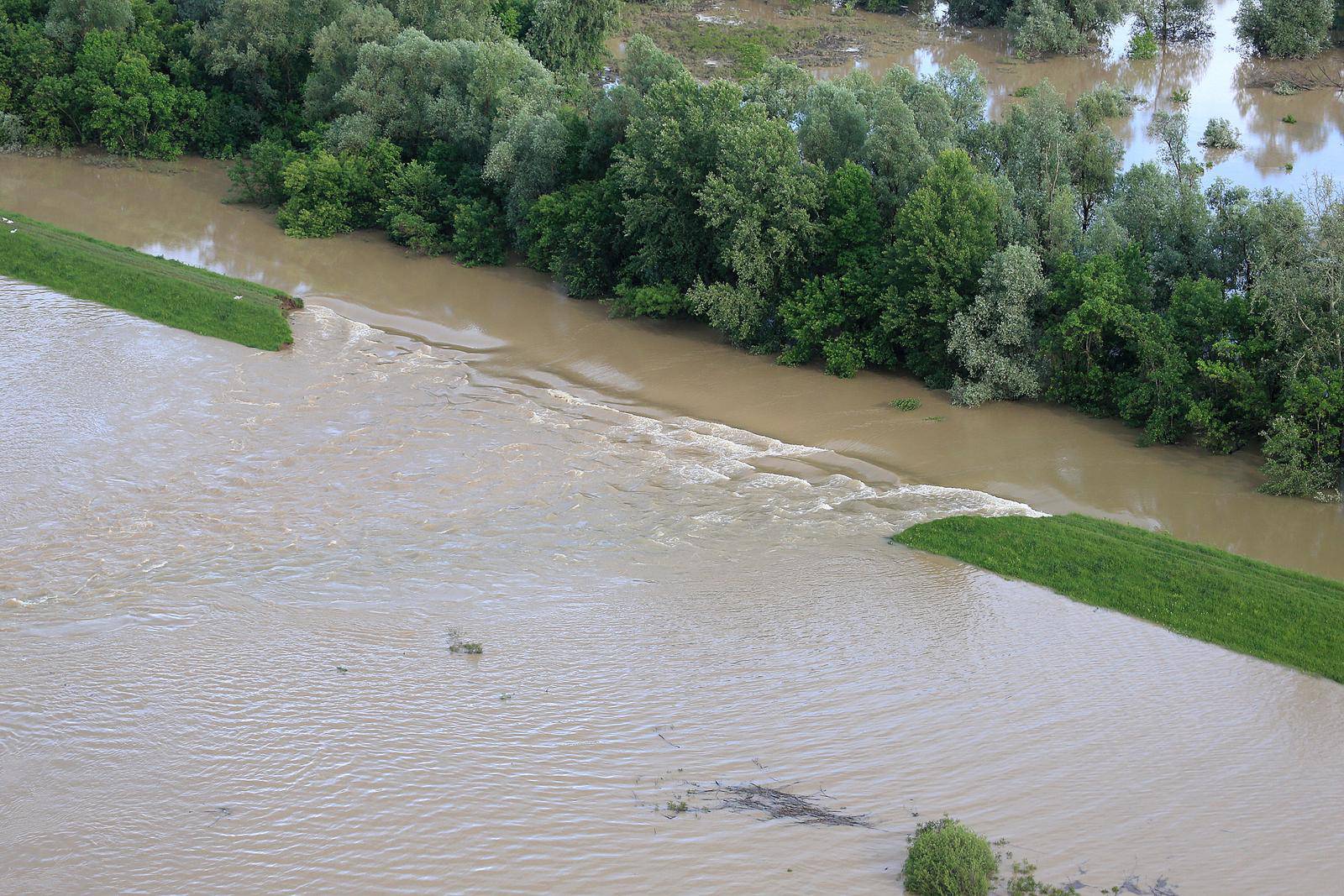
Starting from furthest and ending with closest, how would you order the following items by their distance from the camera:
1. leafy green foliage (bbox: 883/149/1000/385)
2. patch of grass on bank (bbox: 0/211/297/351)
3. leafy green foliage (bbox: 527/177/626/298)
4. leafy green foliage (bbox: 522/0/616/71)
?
leafy green foliage (bbox: 522/0/616/71)
leafy green foliage (bbox: 527/177/626/298)
patch of grass on bank (bbox: 0/211/297/351)
leafy green foliage (bbox: 883/149/1000/385)

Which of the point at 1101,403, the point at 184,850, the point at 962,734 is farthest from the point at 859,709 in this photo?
the point at 1101,403

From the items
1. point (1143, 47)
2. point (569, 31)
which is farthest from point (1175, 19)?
point (569, 31)

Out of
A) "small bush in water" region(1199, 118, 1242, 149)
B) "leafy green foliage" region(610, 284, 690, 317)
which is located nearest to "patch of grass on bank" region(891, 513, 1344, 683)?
"leafy green foliage" region(610, 284, 690, 317)

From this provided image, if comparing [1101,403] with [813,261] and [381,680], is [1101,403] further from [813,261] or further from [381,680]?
[381,680]

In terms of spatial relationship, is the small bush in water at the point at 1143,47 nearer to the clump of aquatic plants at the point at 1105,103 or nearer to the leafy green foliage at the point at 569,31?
the clump of aquatic plants at the point at 1105,103

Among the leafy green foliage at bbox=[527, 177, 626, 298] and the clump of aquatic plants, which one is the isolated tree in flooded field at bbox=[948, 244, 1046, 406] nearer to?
the clump of aquatic plants

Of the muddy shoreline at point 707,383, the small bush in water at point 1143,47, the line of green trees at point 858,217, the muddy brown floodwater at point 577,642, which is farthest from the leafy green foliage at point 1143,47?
the muddy brown floodwater at point 577,642

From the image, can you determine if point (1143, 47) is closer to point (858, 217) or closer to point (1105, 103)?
point (1105, 103)
